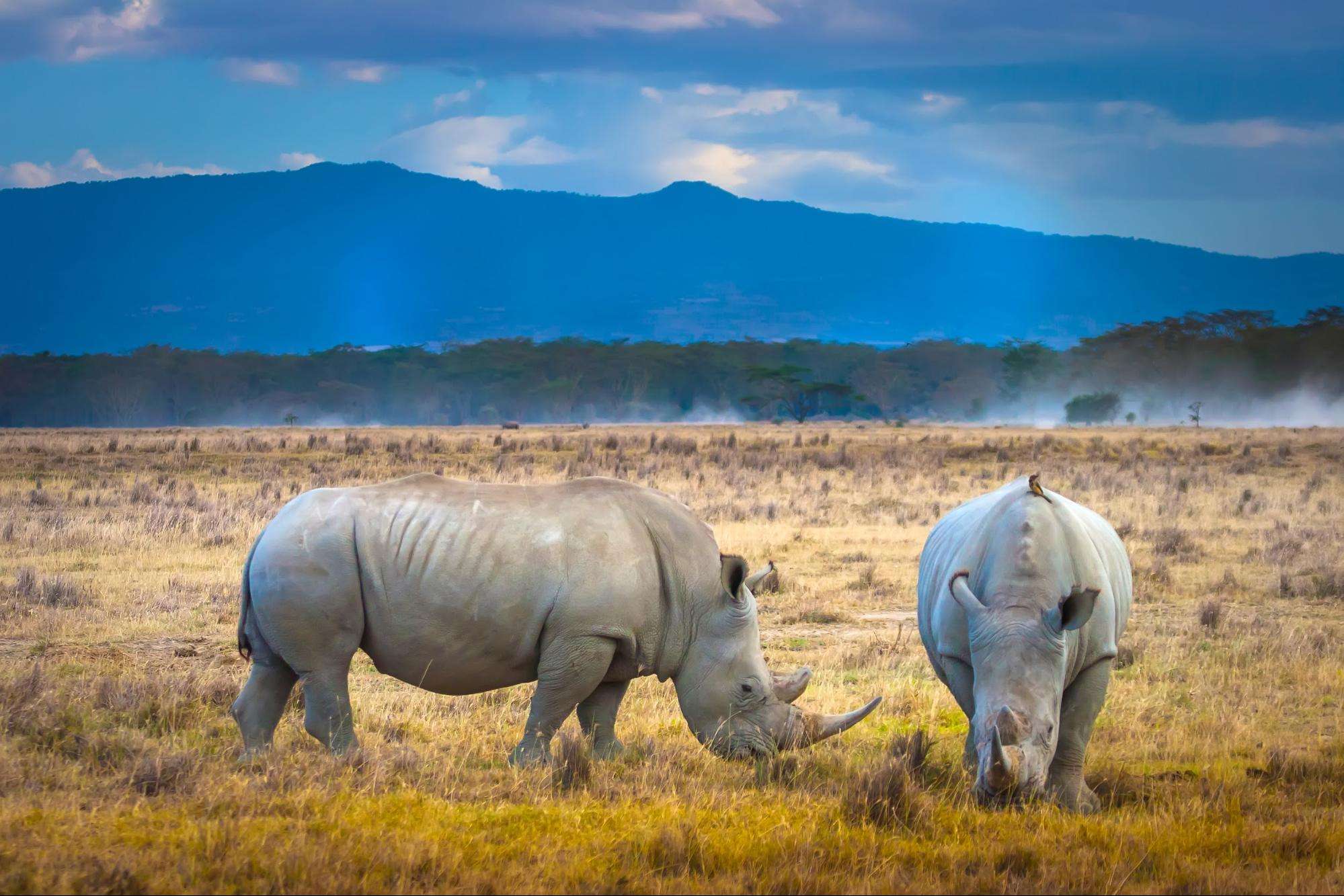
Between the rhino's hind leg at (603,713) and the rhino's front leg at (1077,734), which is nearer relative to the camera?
the rhino's front leg at (1077,734)

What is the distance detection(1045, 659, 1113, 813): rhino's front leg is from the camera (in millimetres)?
6453

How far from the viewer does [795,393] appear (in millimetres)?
96125

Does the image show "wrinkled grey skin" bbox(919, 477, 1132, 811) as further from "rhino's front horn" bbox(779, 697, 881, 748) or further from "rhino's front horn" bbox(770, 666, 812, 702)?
"rhino's front horn" bbox(770, 666, 812, 702)

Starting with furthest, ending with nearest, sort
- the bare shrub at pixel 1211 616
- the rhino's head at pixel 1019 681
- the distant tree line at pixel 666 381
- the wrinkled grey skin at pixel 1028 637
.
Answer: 1. the distant tree line at pixel 666 381
2. the bare shrub at pixel 1211 616
3. the wrinkled grey skin at pixel 1028 637
4. the rhino's head at pixel 1019 681

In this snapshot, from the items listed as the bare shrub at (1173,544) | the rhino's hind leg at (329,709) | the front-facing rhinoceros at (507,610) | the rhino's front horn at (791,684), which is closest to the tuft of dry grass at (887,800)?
the front-facing rhinoceros at (507,610)

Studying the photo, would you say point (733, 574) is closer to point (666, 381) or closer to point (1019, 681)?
point (1019, 681)

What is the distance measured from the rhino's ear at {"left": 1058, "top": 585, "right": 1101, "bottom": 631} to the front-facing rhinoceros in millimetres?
1312

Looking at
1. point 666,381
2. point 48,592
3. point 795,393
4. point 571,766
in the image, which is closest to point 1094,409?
point 795,393

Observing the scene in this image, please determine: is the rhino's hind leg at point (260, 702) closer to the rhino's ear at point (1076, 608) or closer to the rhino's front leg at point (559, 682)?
the rhino's front leg at point (559, 682)

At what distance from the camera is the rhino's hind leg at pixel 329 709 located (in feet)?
22.8

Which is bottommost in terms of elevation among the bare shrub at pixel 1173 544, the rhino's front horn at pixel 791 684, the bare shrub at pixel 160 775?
the bare shrub at pixel 160 775

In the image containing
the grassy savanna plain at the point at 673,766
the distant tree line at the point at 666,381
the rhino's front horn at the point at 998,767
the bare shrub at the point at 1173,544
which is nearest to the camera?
the grassy savanna plain at the point at 673,766

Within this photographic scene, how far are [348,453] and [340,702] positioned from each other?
27162 mm

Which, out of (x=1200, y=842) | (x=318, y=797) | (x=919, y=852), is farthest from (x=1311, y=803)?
(x=318, y=797)
